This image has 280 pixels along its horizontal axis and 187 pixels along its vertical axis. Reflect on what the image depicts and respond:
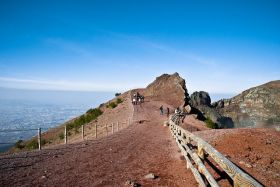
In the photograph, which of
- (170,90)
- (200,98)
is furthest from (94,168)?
(200,98)

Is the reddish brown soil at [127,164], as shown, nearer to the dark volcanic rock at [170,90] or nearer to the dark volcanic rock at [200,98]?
the dark volcanic rock at [170,90]

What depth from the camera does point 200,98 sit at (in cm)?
11588

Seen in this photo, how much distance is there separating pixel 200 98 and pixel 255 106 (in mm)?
53898

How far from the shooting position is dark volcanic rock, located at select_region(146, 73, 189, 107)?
81688mm

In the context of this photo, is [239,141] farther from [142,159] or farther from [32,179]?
[32,179]

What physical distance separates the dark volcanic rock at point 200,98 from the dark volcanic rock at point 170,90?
1537cm

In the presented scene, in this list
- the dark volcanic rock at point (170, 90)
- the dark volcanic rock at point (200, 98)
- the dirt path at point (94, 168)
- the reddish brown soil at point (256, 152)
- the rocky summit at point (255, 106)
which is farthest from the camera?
the rocky summit at point (255, 106)

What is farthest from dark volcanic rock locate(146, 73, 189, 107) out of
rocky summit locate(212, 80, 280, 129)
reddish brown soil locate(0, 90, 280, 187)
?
reddish brown soil locate(0, 90, 280, 187)

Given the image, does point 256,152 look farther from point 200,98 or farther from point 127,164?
point 200,98

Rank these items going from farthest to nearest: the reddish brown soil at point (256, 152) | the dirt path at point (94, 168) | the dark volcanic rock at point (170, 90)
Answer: the dark volcanic rock at point (170, 90), the reddish brown soil at point (256, 152), the dirt path at point (94, 168)

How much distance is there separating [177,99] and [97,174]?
70497mm

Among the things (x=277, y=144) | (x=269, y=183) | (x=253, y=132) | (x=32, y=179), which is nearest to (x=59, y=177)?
(x=32, y=179)

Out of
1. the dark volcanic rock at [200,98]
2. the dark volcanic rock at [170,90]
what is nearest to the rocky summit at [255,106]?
the dark volcanic rock at [200,98]

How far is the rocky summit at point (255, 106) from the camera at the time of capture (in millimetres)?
148750
